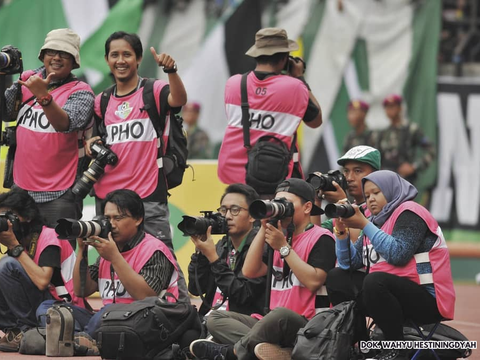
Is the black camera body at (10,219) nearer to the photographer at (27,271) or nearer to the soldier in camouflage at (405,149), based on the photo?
the photographer at (27,271)

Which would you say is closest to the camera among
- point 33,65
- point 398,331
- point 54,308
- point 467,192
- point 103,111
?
point 398,331

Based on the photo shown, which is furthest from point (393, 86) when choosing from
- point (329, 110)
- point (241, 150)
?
point (241, 150)

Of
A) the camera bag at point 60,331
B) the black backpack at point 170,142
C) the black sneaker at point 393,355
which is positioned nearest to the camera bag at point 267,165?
the black backpack at point 170,142

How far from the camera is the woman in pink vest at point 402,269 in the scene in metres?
6.51

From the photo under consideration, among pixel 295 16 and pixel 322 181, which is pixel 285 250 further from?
pixel 295 16

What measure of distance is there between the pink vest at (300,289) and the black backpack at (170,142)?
3.97ft

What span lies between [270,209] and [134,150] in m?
1.55

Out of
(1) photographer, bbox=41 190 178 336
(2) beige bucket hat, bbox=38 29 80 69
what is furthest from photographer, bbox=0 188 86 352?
(2) beige bucket hat, bbox=38 29 80 69

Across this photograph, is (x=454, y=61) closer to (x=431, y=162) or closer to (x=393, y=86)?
(x=393, y=86)

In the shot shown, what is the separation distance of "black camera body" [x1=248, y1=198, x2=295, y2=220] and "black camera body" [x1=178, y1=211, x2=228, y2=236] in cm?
44

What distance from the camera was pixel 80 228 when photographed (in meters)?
7.02

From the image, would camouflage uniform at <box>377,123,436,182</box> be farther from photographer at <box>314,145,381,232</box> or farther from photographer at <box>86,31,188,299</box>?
photographer at <box>314,145,381,232</box>

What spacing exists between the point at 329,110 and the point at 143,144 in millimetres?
7612

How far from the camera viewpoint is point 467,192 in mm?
15125
